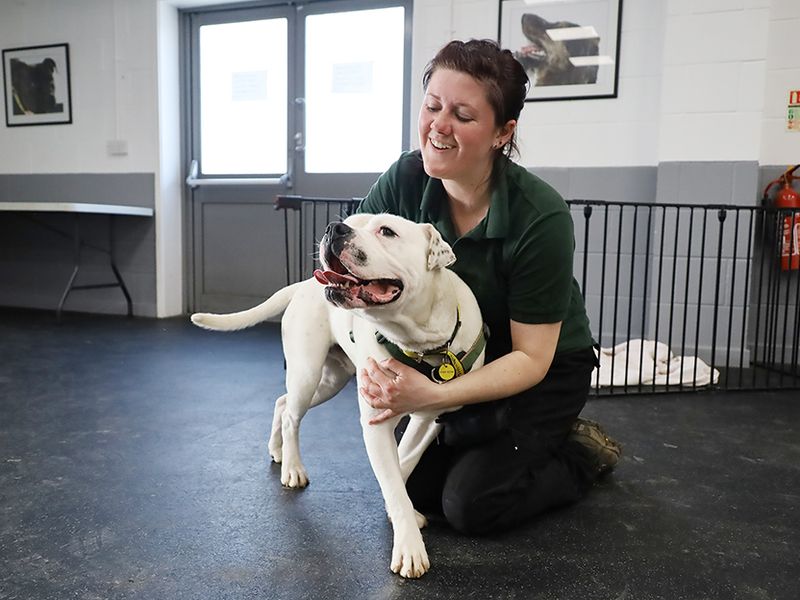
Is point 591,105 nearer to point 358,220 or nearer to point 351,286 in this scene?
point 358,220

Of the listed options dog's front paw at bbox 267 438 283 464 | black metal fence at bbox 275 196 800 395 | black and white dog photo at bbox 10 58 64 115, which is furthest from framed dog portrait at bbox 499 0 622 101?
black and white dog photo at bbox 10 58 64 115

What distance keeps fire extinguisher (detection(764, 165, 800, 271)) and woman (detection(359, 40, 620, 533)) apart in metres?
2.14

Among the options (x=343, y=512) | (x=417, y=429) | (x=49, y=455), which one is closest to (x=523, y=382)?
(x=417, y=429)

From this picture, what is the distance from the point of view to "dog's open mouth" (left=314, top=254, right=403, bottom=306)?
106cm

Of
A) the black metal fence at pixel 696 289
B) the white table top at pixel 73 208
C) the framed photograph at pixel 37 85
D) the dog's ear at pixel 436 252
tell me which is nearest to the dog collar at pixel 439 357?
the dog's ear at pixel 436 252

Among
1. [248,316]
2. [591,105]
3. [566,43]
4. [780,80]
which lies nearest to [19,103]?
[566,43]

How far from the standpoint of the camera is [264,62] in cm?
434

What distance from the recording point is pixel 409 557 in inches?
47.9

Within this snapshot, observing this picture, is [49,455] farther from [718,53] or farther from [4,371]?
[718,53]

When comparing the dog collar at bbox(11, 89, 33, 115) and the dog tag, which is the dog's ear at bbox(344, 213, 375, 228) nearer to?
the dog tag

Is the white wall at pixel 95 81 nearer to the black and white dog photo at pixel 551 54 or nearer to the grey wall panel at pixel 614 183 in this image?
the black and white dog photo at pixel 551 54

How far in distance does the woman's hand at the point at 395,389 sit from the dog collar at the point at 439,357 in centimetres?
2

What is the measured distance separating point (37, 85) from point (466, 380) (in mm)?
4794

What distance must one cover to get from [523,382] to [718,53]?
103 inches
